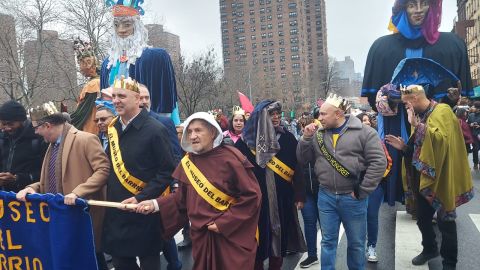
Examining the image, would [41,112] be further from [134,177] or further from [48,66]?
[48,66]

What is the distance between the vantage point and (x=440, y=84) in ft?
16.8

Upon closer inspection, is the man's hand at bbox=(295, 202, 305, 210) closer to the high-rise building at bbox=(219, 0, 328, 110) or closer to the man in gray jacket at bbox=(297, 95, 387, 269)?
the man in gray jacket at bbox=(297, 95, 387, 269)

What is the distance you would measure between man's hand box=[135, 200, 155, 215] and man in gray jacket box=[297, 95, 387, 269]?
5.45 ft

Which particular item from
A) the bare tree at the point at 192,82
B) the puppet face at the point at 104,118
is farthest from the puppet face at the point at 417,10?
the bare tree at the point at 192,82

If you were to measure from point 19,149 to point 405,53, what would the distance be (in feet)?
14.9

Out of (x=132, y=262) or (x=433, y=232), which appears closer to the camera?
(x=132, y=262)

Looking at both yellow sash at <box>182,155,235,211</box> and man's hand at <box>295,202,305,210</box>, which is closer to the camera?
yellow sash at <box>182,155,235,211</box>

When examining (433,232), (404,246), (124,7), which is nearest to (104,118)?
(124,7)

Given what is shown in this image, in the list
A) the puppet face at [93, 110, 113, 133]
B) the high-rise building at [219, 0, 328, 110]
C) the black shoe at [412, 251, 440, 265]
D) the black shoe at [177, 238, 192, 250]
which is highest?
the high-rise building at [219, 0, 328, 110]

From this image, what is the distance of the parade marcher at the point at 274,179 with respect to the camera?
14.5ft

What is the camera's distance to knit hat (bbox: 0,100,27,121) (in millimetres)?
4438

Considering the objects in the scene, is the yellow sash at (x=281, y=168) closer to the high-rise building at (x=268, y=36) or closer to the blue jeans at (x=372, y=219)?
the blue jeans at (x=372, y=219)

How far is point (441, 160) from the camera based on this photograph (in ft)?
13.4

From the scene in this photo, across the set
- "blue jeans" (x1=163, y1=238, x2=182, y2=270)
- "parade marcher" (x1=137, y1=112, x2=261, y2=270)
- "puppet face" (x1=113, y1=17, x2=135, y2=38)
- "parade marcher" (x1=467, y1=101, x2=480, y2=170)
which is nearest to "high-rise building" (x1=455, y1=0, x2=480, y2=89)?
"parade marcher" (x1=467, y1=101, x2=480, y2=170)
